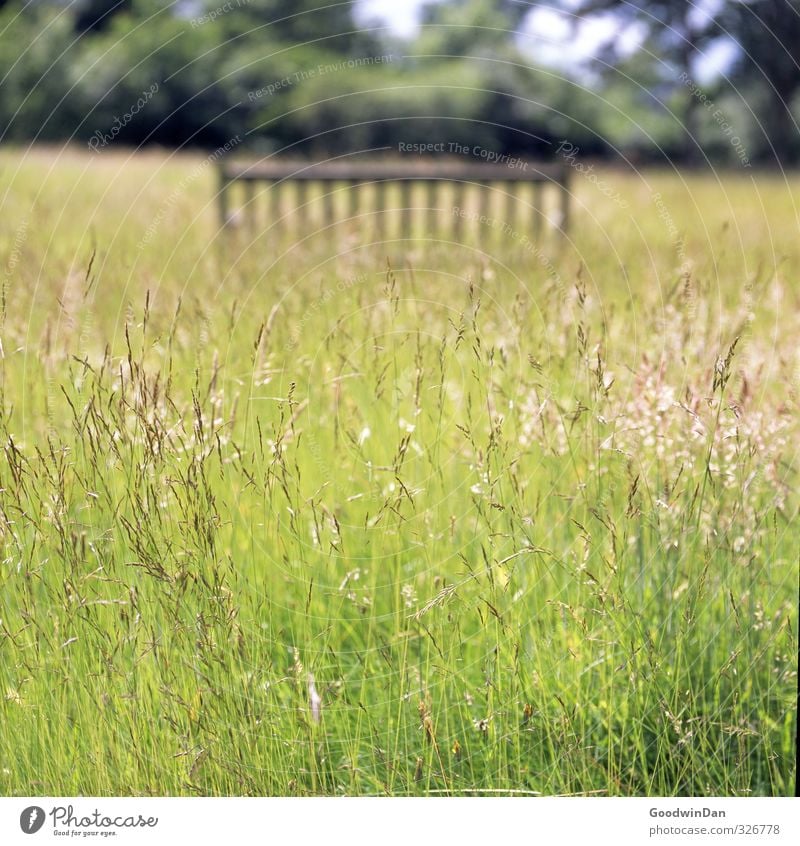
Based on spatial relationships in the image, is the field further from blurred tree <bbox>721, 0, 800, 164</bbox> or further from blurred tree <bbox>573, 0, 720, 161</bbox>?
blurred tree <bbox>721, 0, 800, 164</bbox>

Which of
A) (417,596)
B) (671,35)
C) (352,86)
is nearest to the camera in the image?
(417,596)

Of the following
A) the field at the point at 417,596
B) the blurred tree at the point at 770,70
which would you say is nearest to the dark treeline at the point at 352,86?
the blurred tree at the point at 770,70

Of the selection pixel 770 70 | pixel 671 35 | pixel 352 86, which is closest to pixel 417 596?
pixel 671 35

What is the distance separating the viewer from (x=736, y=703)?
6.27ft

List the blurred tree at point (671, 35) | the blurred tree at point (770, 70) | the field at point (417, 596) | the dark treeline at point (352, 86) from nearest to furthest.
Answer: the field at point (417, 596)
the blurred tree at point (671, 35)
the blurred tree at point (770, 70)
the dark treeline at point (352, 86)

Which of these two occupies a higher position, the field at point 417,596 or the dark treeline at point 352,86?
the dark treeline at point 352,86

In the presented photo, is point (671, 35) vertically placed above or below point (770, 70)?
below

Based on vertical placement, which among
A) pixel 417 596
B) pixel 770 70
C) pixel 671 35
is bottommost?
pixel 417 596

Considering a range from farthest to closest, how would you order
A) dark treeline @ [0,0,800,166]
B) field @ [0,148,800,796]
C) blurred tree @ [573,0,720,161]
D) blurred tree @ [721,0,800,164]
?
dark treeline @ [0,0,800,166]
blurred tree @ [721,0,800,164]
blurred tree @ [573,0,720,161]
field @ [0,148,800,796]

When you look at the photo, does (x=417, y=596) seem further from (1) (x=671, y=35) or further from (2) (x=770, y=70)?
(2) (x=770, y=70)

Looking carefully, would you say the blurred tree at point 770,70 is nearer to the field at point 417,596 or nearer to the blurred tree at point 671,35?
the blurred tree at point 671,35

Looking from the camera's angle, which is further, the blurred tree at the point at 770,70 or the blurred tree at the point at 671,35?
the blurred tree at the point at 770,70

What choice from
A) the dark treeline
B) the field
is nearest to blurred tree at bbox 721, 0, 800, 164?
the dark treeline
